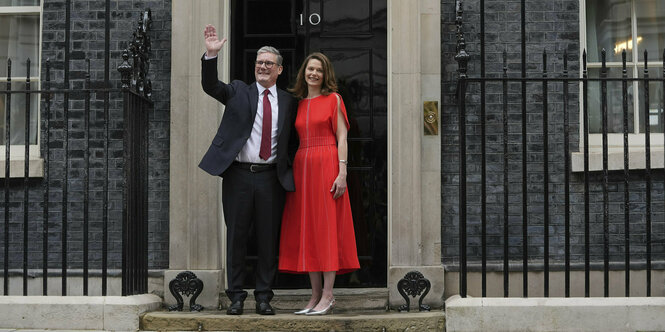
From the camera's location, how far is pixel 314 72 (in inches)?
233

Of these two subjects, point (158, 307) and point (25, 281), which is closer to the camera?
point (25, 281)

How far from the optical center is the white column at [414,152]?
636 cm

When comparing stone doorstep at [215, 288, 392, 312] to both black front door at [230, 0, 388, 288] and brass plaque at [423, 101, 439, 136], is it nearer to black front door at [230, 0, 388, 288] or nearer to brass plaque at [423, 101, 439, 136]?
black front door at [230, 0, 388, 288]

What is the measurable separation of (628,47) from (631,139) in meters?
0.77

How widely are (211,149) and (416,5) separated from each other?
1.94 m

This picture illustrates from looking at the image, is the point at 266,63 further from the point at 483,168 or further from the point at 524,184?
the point at 524,184

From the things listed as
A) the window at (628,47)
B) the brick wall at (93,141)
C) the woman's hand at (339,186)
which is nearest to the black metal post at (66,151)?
the brick wall at (93,141)

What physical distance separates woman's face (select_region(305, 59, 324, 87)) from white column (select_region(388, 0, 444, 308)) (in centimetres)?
73

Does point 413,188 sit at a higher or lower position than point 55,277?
higher

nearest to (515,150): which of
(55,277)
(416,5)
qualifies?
(416,5)

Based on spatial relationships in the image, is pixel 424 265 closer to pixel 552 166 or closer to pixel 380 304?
pixel 380 304

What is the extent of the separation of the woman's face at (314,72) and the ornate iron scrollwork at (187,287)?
167cm

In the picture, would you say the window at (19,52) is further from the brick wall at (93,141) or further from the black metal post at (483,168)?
the black metal post at (483,168)

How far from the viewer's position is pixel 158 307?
628 centimetres
